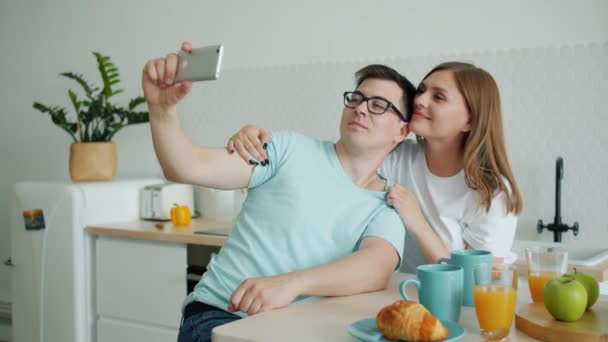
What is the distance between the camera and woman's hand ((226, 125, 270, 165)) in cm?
184

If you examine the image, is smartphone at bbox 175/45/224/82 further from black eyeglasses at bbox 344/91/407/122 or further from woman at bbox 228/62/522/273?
woman at bbox 228/62/522/273

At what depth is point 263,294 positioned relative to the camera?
1.44 m

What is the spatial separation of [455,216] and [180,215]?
1642 mm

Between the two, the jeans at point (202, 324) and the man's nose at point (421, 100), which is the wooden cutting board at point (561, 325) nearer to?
the jeans at point (202, 324)

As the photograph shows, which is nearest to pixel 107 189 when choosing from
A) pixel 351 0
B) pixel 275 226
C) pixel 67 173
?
pixel 67 173

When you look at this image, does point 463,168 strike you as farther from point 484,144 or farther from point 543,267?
point 543,267

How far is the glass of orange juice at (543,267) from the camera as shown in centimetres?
146

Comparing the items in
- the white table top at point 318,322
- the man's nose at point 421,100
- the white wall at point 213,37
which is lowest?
the white table top at point 318,322

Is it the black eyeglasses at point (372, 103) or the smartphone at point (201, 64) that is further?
the black eyeglasses at point (372, 103)

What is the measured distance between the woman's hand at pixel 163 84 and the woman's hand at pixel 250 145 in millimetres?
277

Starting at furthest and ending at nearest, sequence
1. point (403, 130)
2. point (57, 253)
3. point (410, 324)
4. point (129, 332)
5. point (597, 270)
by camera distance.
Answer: point (57, 253)
point (129, 332)
point (597, 270)
point (403, 130)
point (410, 324)

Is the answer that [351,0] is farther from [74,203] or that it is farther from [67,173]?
[67,173]

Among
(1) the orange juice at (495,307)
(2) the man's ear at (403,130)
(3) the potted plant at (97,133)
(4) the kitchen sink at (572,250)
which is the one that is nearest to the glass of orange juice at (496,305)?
(1) the orange juice at (495,307)

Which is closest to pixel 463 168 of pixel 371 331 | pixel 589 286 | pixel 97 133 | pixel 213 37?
pixel 589 286
